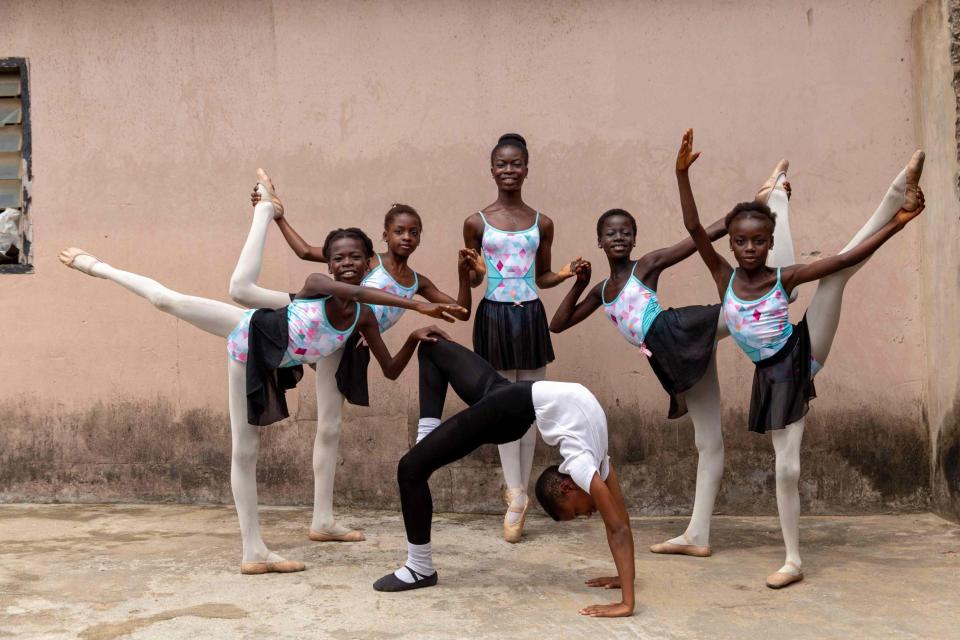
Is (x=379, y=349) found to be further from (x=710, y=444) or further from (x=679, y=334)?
(x=710, y=444)

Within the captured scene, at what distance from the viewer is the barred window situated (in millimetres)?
6234

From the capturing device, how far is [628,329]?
5148 mm

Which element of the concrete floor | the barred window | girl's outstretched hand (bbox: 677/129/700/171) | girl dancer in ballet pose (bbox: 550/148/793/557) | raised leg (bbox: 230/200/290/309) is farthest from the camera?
the barred window

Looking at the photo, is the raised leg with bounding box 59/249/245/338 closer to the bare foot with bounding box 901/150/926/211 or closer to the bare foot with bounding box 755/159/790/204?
the bare foot with bounding box 755/159/790/204

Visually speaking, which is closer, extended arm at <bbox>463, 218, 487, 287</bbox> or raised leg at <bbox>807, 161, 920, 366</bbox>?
raised leg at <bbox>807, 161, 920, 366</bbox>

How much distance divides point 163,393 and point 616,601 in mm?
3189

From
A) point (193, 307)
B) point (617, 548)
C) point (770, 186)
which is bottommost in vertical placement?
point (617, 548)

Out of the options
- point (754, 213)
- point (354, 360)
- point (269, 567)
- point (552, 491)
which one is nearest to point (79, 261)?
point (354, 360)

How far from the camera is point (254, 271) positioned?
4875 millimetres

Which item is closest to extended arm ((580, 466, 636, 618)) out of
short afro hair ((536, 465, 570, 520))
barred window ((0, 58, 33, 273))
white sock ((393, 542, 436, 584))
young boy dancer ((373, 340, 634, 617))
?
young boy dancer ((373, 340, 634, 617))

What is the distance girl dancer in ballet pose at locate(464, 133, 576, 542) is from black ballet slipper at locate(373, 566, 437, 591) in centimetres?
102

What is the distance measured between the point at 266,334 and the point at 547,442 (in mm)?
1361

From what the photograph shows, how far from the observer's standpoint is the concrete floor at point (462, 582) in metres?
3.91

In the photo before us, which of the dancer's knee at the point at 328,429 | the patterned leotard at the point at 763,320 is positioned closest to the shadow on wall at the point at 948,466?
the patterned leotard at the point at 763,320
